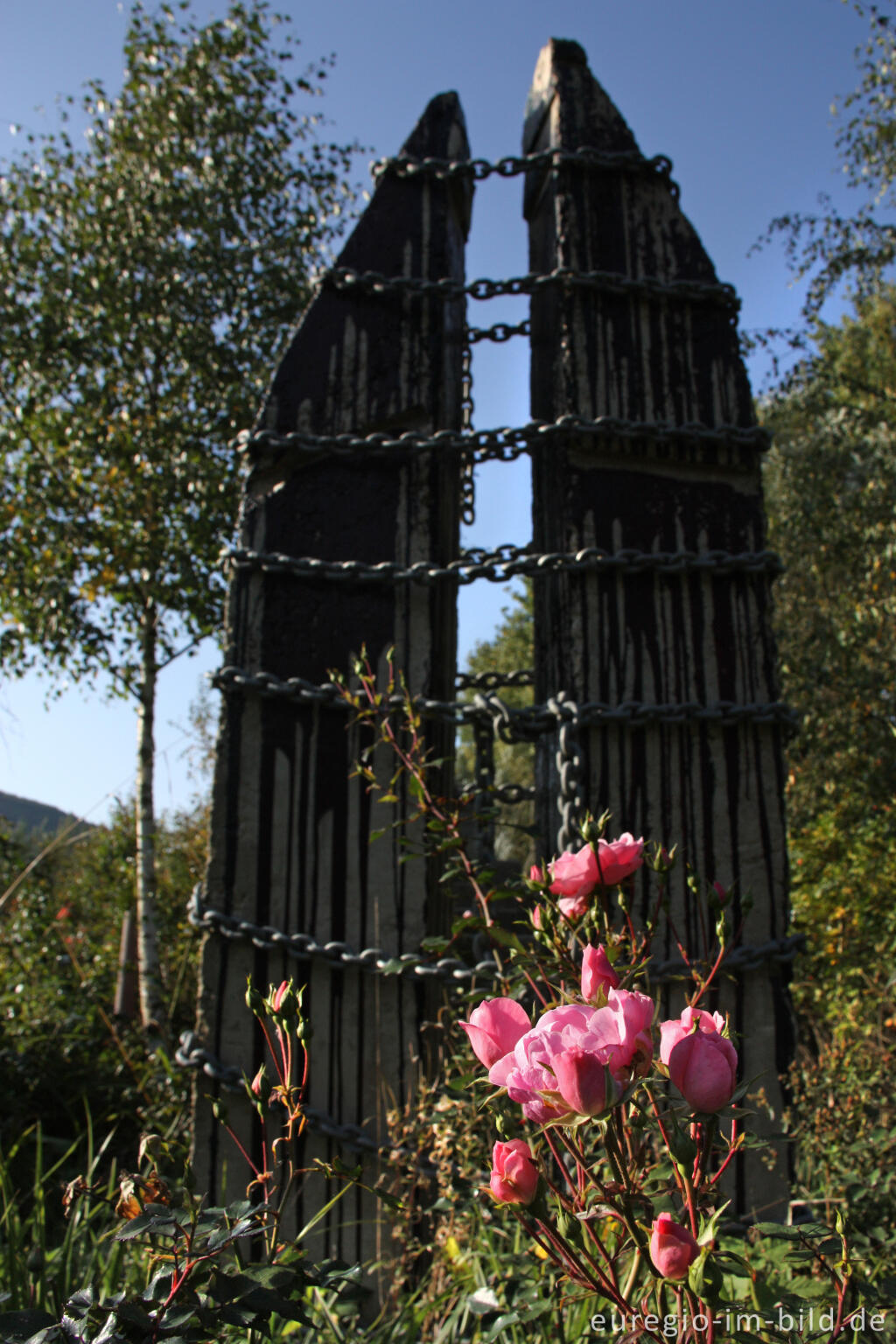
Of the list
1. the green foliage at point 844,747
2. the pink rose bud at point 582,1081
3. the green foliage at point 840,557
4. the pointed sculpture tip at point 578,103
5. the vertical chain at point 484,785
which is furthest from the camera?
the green foliage at point 840,557

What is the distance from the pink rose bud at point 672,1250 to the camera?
0.66 m

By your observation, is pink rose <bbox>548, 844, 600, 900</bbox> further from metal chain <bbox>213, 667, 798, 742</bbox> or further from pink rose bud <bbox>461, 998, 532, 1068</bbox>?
metal chain <bbox>213, 667, 798, 742</bbox>

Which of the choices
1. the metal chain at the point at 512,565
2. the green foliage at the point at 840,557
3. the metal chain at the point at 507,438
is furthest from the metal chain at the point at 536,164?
the green foliage at the point at 840,557

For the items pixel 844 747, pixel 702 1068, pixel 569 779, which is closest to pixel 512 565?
pixel 569 779

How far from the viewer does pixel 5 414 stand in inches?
301

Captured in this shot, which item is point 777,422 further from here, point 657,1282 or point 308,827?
point 657,1282

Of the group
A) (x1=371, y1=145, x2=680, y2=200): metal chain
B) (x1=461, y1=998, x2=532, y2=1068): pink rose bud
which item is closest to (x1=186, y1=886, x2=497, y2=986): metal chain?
(x1=461, y1=998, x2=532, y2=1068): pink rose bud

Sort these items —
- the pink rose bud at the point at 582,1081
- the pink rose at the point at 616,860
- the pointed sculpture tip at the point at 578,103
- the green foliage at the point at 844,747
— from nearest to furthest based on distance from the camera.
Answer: the pink rose bud at the point at 582,1081 < the pink rose at the point at 616,860 < the green foliage at the point at 844,747 < the pointed sculpture tip at the point at 578,103

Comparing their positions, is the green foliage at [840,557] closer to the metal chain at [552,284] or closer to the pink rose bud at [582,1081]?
the metal chain at [552,284]

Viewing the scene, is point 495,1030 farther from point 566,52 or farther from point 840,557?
point 840,557

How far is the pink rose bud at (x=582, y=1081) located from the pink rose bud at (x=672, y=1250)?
4.5 inches

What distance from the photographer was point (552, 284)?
7.29 feet

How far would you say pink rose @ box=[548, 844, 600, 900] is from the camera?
1075 mm

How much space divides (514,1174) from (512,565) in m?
1.52
